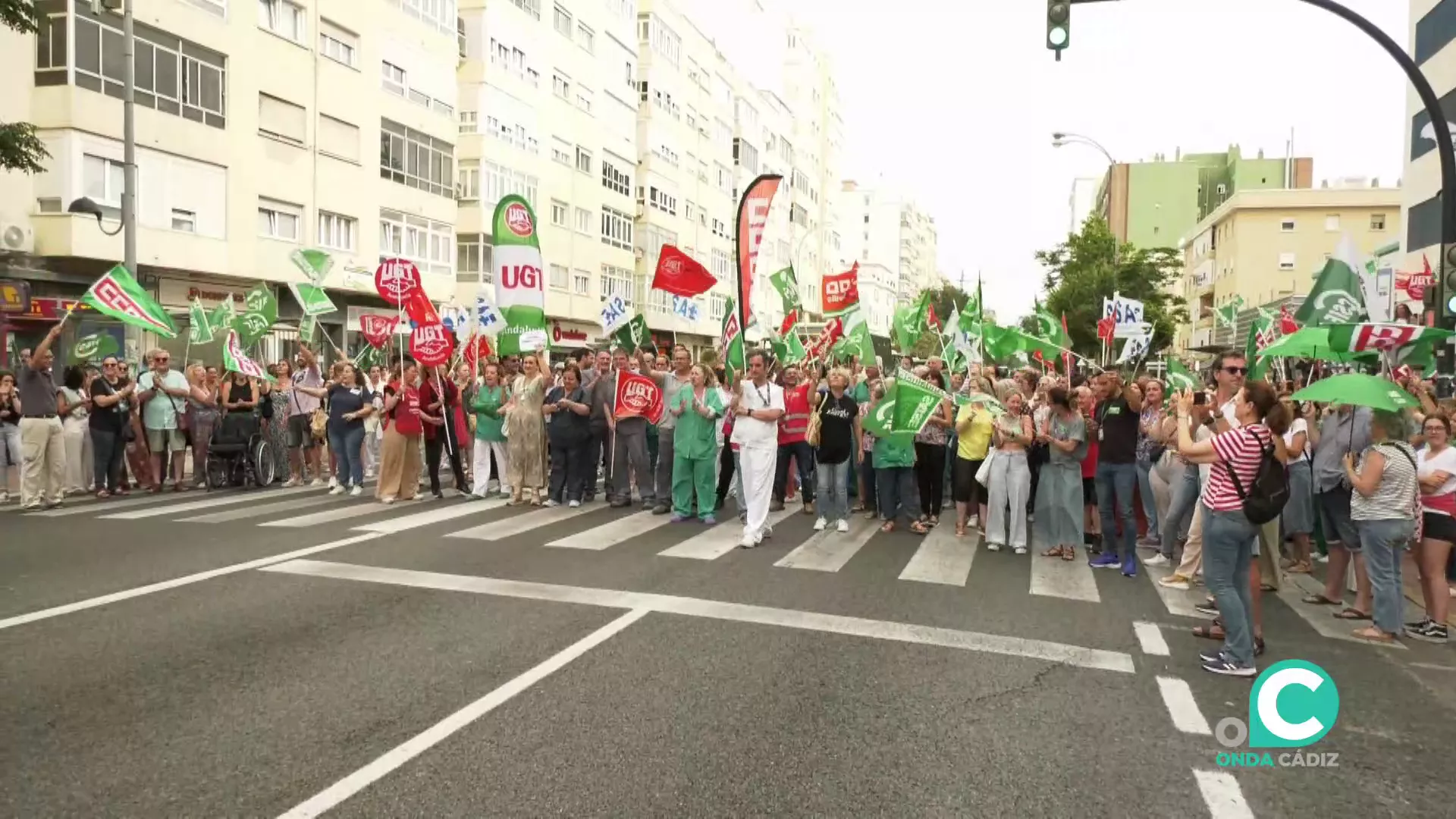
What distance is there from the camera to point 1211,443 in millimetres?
6594

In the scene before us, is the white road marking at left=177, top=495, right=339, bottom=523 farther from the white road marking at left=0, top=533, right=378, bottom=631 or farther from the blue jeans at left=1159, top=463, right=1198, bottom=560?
the blue jeans at left=1159, top=463, right=1198, bottom=560

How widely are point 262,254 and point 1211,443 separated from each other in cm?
2611

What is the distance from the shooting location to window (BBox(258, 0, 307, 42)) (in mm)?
27234

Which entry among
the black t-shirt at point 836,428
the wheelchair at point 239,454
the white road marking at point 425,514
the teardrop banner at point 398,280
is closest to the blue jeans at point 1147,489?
the black t-shirt at point 836,428

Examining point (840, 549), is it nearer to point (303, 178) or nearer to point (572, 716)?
point (572, 716)

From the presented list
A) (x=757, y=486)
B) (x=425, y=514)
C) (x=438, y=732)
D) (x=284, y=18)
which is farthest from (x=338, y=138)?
(x=438, y=732)

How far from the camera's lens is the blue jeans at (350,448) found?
1402 cm

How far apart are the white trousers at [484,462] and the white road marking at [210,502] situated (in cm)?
244

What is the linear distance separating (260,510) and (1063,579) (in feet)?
29.4

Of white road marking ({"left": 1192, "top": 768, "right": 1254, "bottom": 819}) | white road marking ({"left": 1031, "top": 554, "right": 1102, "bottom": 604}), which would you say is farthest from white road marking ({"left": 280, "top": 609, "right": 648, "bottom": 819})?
white road marking ({"left": 1031, "top": 554, "right": 1102, "bottom": 604})

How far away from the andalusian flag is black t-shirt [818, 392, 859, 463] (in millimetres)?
8782

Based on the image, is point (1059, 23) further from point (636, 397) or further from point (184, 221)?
point (184, 221)

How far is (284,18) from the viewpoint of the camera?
28.0m

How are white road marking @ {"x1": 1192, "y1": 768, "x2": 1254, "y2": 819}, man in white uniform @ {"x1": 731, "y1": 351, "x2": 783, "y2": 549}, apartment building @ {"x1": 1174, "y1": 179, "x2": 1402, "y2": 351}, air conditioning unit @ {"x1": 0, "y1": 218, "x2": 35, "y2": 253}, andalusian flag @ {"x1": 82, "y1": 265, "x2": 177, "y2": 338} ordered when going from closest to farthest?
white road marking @ {"x1": 1192, "y1": 768, "x2": 1254, "y2": 819}
man in white uniform @ {"x1": 731, "y1": 351, "x2": 783, "y2": 549}
andalusian flag @ {"x1": 82, "y1": 265, "x2": 177, "y2": 338}
air conditioning unit @ {"x1": 0, "y1": 218, "x2": 35, "y2": 253}
apartment building @ {"x1": 1174, "y1": 179, "x2": 1402, "y2": 351}
